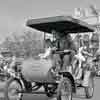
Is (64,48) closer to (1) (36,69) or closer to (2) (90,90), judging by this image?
(1) (36,69)

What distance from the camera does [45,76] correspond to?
6973mm

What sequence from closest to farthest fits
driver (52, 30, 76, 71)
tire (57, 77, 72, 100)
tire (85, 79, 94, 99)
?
1. tire (57, 77, 72, 100)
2. driver (52, 30, 76, 71)
3. tire (85, 79, 94, 99)

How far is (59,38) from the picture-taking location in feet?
26.0

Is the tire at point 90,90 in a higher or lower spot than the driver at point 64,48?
lower

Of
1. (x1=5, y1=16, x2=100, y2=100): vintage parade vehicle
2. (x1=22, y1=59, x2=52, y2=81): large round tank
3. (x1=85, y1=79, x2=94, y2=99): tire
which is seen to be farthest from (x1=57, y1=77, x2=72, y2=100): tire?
(x1=85, y1=79, x2=94, y2=99): tire

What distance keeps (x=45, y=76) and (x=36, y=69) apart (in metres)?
0.31

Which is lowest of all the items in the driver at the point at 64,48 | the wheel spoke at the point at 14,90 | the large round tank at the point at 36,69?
the wheel spoke at the point at 14,90

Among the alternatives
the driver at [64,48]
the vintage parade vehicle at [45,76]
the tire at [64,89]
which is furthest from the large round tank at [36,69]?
the driver at [64,48]

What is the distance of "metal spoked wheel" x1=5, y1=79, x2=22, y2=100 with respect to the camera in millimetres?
7262

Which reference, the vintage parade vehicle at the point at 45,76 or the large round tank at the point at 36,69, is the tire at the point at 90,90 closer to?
the vintage parade vehicle at the point at 45,76

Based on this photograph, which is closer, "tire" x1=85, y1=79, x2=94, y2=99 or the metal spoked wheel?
the metal spoked wheel

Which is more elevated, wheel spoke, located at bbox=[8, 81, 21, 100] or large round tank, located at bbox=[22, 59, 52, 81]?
large round tank, located at bbox=[22, 59, 52, 81]

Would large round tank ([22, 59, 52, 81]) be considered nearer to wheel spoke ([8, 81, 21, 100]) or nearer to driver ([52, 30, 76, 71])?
wheel spoke ([8, 81, 21, 100])

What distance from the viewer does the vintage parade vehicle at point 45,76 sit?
23.0 ft
